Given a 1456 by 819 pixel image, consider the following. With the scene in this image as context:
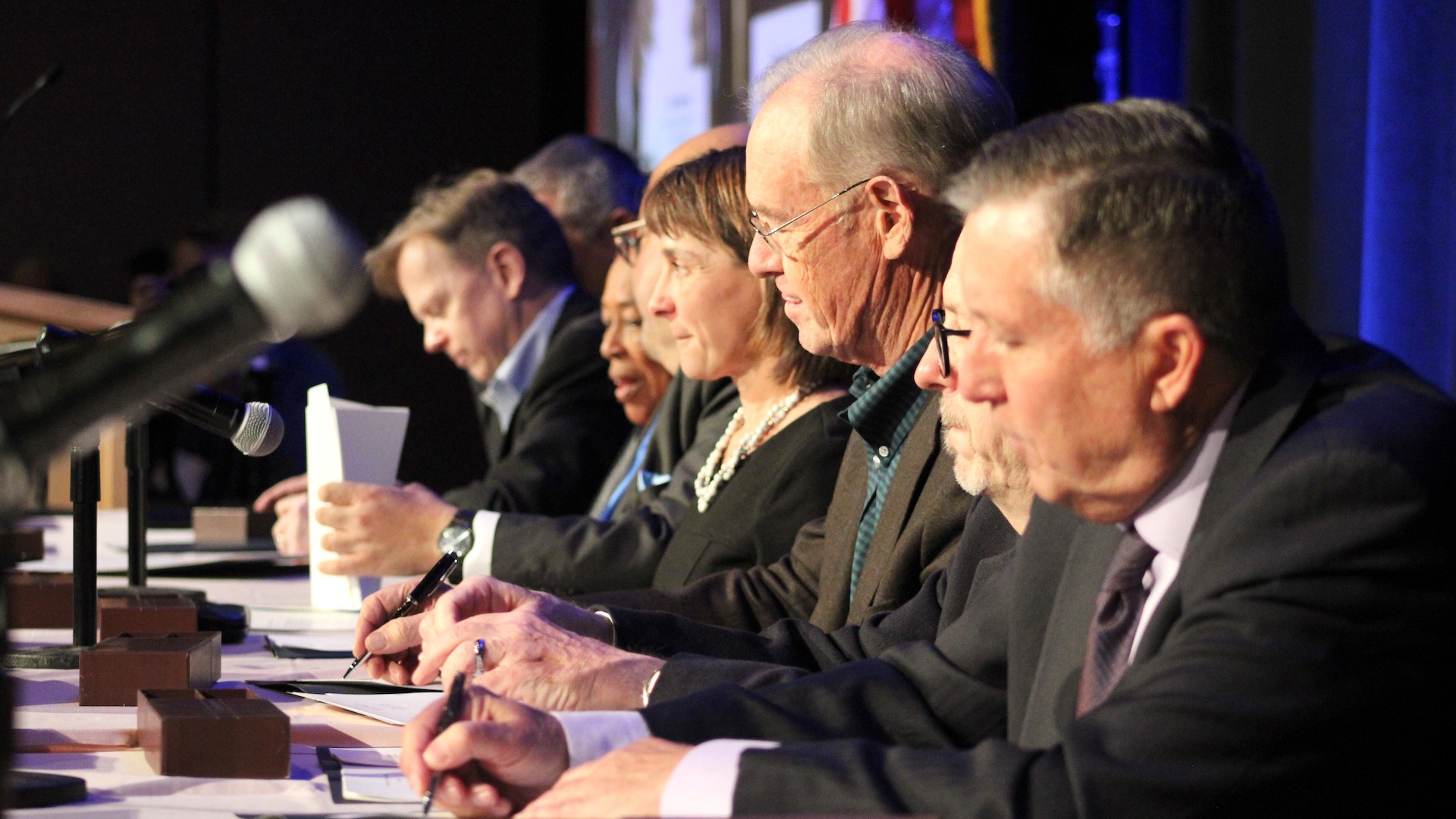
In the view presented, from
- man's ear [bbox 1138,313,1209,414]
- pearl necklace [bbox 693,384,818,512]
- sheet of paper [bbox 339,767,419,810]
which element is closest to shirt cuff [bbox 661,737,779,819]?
sheet of paper [bbox 339,767,419,810]

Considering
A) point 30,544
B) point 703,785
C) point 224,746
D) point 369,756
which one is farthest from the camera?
point 30,544

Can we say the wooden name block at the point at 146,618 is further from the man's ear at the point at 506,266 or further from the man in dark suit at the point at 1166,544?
the man's ear at the point at 506,266

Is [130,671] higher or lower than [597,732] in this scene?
lower

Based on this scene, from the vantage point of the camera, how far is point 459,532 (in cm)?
254

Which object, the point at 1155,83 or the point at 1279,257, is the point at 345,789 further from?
the point at 1155,83

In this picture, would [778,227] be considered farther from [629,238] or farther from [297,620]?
[629,238]

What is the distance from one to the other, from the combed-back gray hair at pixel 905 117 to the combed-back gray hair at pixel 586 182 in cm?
237

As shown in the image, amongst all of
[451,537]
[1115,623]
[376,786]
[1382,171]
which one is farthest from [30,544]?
[1382,171]

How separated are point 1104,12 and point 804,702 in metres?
2.91

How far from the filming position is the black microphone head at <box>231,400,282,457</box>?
1648mm

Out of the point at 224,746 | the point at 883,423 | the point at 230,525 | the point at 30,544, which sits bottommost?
the point at 230,525

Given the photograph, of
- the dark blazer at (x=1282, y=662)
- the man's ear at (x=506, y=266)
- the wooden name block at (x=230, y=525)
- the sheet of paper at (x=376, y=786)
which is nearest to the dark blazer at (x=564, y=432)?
the man's ear at (x=506, y=266)

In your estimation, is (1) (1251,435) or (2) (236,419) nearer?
(1) (1251,435)

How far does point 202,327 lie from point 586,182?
3791 millimetres
